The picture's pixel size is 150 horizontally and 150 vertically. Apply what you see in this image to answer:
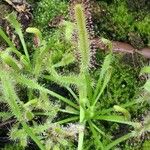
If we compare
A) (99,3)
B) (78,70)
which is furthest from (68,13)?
(78,70)

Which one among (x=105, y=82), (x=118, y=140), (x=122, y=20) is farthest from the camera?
(x=122, y=20)

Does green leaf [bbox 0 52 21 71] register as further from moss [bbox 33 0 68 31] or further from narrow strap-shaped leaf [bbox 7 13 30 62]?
moss [bbox 33 0 68 31]

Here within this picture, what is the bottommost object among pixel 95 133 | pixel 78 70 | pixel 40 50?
pixel 95 133

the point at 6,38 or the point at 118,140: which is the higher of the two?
the point at 6,38

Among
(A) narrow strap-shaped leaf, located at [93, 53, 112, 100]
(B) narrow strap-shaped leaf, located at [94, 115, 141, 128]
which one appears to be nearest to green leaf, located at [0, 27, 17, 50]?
(A) narrow strap-shaped leaf, located at [93, 53, 112, 100]

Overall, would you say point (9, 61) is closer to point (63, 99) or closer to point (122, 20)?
point (63, 99)

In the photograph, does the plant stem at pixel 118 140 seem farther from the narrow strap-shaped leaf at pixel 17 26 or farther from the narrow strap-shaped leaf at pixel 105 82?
the narrow strap-shaped leaf at pixel 17 26

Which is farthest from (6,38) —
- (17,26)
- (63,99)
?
(63,99)

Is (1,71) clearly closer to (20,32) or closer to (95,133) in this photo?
(20,32)
